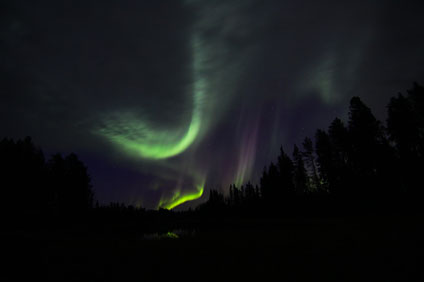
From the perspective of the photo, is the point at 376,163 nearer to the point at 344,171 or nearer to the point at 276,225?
the point at 344,171

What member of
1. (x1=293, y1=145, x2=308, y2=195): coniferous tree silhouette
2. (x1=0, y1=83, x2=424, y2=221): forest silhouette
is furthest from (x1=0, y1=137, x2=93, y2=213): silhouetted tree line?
(x1=293, y1=145, x2=308, y2=195): coniferous tree silhouette

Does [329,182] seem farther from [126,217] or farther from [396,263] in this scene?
[126,217]

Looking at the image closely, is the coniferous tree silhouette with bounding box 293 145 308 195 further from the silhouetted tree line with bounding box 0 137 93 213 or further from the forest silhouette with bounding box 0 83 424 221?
the silhouetted tree line with bounding box 0 137 93 213

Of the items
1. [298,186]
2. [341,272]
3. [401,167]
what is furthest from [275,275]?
[298,186]

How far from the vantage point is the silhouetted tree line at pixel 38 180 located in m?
35.0

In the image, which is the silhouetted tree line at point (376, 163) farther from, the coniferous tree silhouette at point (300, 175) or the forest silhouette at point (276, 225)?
the coniferous tree silhouette at point (300, 175)

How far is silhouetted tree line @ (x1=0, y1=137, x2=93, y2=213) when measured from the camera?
35.0 meters

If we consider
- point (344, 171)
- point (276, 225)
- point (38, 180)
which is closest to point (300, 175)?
point (344, 171)

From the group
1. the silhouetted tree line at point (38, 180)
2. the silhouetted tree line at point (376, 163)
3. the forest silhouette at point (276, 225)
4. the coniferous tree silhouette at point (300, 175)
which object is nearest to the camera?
the forest silhouette at point (276, 225)

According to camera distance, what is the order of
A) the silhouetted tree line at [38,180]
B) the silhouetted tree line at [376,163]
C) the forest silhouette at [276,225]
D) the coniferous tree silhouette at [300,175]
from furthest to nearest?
the coniferous tree silhouette at [300,175] → the silhouetted tree line at [38,180] → the silhouetted tree line at [376,163] → the forest silhouette at [276,225]

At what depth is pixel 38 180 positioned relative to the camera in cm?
3994

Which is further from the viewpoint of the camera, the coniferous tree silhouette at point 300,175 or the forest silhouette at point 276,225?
the coniferous tree silhouette at point 300,175

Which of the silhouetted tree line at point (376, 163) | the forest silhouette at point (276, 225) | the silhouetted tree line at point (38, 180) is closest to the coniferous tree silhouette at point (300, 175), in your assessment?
the forest silhouette at point (276, 225)

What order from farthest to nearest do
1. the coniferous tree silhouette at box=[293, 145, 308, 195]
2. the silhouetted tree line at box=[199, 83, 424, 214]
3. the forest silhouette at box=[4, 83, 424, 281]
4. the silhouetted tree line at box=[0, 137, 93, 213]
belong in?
the coniferous tree silhouette at box=[293, 145, 308, 195] → the silhouetted tree line at box=[0, 137, 93, 213] → the silhouetted tree line at box=[199, 83, 424, 214] → the forest silhouette at box=[4, 83, 424, 281]
